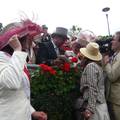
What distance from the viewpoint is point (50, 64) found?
16.0 feet

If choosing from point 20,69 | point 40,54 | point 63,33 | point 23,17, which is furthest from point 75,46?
point 20,69

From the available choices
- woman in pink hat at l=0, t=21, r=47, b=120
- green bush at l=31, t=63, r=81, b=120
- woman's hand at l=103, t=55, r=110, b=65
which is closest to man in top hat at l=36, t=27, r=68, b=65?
green bush at l=31, t=63, r=81, b=120

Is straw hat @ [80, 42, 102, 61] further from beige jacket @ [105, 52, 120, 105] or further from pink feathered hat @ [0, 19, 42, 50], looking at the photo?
pink feathered hat @ [0, 19, 42, 50]

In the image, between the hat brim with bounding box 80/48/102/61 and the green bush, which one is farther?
the hat brim with bounding box 80/48/102/61

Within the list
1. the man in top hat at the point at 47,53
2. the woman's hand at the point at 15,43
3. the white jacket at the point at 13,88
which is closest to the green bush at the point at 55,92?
the man in top hat at the point at 47,53

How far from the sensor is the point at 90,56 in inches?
191

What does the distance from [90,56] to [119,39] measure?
1.61ft

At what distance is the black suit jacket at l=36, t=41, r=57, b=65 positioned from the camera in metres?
5.13

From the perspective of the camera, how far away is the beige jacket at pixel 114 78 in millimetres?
4754

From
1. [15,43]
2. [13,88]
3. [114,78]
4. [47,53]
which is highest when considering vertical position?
[15,43]

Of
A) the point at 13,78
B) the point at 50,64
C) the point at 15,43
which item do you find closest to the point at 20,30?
the point at 15,43

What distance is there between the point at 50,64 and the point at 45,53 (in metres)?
0.35

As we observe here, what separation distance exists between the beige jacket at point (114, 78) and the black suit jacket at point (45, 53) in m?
0.81

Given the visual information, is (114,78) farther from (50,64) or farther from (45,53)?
(45,53)
